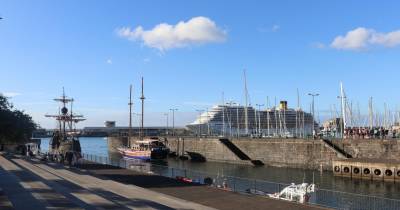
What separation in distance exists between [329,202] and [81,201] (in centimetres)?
1946

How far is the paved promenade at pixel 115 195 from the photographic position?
2473 cm

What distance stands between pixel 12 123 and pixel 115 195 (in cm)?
6474

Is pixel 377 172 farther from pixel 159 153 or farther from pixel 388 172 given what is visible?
pixel 159 153

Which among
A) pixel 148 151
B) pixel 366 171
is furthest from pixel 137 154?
pixel 366 171

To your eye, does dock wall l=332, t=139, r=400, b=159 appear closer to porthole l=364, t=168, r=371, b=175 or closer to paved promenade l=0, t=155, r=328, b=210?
porthole l=364, t=168, r=371, b=175

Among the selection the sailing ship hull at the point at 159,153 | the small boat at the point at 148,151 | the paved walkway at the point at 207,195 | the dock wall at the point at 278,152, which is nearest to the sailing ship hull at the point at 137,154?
the small boat at the point at 148,151

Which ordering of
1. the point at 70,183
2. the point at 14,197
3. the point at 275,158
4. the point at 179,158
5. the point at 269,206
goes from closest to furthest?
the point at 269,206 < the point at 14,197 < the point at 70,183 < the point at 275,158 < the point at 179,158

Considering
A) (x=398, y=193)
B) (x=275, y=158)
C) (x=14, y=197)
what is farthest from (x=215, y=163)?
(x=14, y=197)

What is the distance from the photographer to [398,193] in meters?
48.5

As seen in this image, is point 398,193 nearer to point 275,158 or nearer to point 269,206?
point 269,206

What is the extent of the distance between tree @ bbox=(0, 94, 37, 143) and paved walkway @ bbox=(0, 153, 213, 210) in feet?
170

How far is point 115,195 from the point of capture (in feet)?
94.8

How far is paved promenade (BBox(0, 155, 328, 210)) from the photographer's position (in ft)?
81.1

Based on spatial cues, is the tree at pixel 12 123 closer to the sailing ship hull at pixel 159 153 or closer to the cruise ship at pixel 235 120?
the sailing ship hull at pixel 159 153
